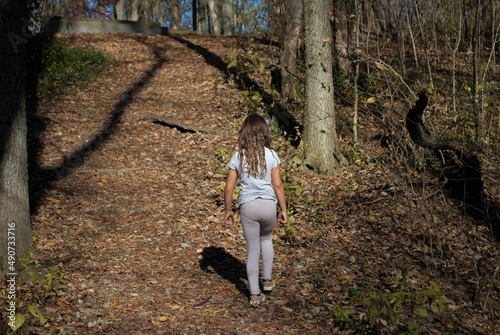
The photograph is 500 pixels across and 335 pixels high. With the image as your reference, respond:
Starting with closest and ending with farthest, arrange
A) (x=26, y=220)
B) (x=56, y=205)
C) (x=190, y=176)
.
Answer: (x=26, y=220) < (x=56, y=205) < (x=190, y=176)

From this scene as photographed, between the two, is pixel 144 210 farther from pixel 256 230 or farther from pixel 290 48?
pixel 290 48

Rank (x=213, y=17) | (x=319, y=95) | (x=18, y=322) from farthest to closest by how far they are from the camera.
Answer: (x=213, y=17), (x=319, y=95), (x=18, y=322)

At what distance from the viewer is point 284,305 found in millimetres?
6117

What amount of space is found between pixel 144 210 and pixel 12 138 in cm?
298

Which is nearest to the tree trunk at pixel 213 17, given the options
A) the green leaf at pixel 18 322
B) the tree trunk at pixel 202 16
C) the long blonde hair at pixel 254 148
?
the tree trunk at pixel 202 16

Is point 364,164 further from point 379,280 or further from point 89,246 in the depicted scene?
point 89,246

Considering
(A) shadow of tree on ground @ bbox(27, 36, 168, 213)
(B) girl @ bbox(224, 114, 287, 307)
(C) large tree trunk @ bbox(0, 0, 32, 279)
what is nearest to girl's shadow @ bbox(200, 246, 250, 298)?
(B) girl @ bbox(224, 114, 287, 307)

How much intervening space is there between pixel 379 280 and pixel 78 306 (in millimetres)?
3408

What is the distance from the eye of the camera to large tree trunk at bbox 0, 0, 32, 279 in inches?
242

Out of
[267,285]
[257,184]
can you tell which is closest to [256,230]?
[257,184]

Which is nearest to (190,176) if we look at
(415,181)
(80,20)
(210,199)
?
(210,199)

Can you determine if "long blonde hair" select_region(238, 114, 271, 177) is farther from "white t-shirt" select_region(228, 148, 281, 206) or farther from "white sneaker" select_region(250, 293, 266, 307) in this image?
"white sneaker" select_region(250, 293, 266, 307)

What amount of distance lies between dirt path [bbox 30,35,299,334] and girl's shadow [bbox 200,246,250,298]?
0.01 meters

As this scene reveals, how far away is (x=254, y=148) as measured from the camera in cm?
570
